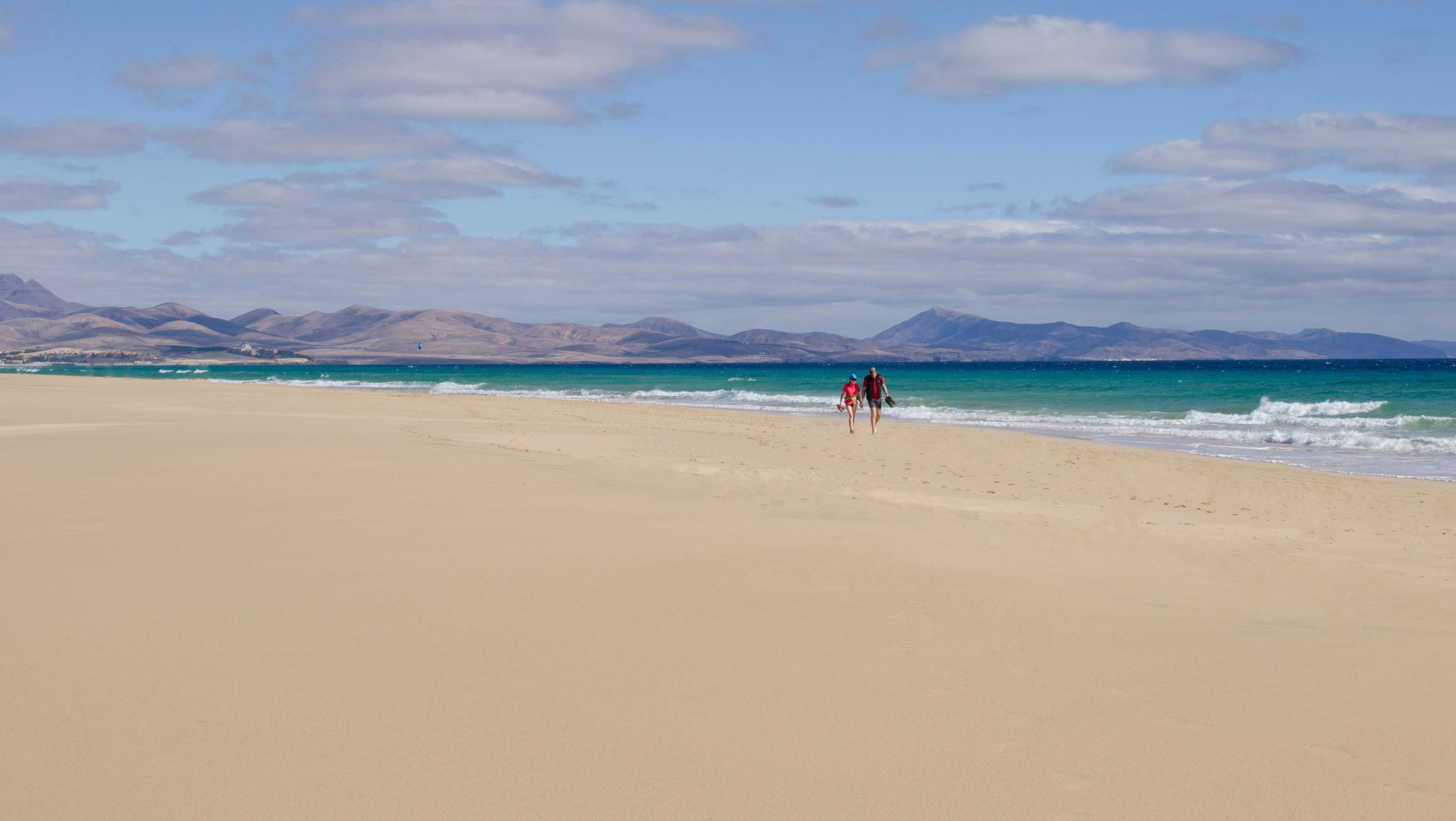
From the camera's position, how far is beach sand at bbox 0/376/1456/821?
11.3ft

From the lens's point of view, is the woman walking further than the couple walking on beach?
Yes

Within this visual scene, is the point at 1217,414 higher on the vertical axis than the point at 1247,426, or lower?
higher

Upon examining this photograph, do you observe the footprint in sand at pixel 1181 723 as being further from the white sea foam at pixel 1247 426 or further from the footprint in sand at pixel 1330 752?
the white sea foam at pixel 1247 426

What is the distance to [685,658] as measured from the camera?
4.70 meters

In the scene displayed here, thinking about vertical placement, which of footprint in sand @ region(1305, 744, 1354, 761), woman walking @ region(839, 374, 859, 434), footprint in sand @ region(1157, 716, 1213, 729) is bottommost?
footprint in sand @ region(1305, 744, 1354, 761)

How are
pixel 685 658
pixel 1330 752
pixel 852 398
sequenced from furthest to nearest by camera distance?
pixel 852 398 < pixel 685 658 < pixel 1330 752

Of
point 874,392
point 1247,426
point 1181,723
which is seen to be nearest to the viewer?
point 1181,723

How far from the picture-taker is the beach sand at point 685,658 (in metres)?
3.44

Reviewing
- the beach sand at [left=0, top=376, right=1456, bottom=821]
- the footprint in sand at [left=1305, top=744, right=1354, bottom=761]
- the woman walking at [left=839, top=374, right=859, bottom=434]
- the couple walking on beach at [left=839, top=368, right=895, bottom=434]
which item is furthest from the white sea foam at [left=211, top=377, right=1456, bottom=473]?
the footprint in sand at [left=1305, top=744, right=1354, bottom=761]

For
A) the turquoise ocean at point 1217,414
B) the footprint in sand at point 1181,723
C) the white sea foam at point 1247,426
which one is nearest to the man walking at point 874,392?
the turquoise ocean at point 1217,414

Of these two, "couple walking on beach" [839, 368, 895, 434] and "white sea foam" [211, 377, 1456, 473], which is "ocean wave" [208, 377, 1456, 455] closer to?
"white sea foam" [211, 377, 1456, 473]

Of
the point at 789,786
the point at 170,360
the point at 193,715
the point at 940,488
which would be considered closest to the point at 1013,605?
the point at 789,786

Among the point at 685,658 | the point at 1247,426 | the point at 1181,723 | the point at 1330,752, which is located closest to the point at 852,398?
the point at 1247,426

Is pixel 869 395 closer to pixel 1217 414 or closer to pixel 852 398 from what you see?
pixel 852 398
